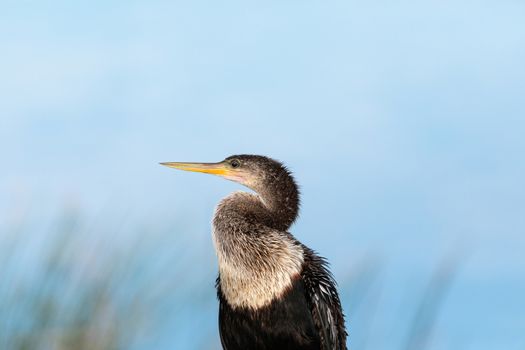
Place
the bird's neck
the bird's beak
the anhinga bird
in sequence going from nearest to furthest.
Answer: the anhinga bird < the bird's neck < the bird's beak

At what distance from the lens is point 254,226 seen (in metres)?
5.45

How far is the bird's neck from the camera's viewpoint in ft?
18.1

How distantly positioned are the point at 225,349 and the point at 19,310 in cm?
187

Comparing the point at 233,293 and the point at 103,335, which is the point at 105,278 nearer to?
the point at 103,335

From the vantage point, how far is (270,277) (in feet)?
17.5

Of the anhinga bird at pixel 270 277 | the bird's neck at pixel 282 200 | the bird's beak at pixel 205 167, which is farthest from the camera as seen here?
the bird's beak at pixel 205 167

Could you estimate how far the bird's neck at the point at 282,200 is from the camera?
5527 mm

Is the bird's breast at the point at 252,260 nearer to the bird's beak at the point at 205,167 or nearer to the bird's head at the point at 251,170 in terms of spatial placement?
the bird's head at the point at 251,170

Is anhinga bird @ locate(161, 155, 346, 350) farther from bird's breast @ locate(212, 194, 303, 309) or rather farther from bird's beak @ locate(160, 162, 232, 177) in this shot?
bird's beak @ locate(160, 162, 232, 177)

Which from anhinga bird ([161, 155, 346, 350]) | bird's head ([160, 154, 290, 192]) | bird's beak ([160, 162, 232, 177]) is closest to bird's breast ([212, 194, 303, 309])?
anhinga bird ([161, 155, 346, 350])

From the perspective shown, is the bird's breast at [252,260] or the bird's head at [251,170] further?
the bird's head at [251,170]

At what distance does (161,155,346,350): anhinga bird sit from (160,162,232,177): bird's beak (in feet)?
0.93

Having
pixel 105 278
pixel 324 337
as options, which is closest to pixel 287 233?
pixel 324 337

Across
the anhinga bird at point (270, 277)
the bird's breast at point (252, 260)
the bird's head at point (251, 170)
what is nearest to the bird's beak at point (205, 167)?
the bird's head at point (251, 170)
